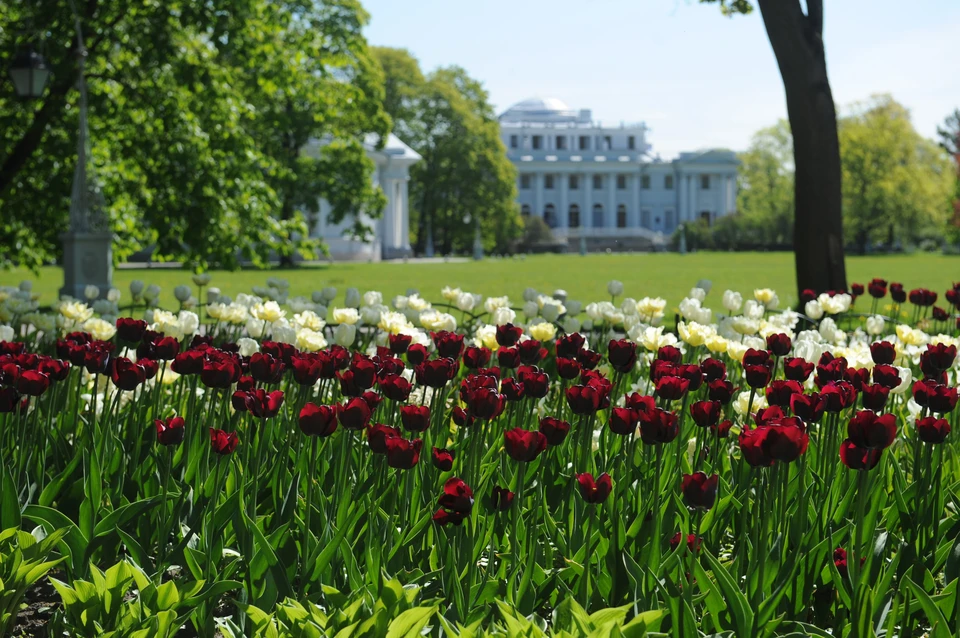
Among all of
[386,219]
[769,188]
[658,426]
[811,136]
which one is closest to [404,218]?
[386,219]

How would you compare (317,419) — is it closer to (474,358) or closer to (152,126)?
(474,358)

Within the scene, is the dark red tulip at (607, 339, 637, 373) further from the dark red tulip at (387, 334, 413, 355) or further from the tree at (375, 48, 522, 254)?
the tree at (375, 48, 522, 254)

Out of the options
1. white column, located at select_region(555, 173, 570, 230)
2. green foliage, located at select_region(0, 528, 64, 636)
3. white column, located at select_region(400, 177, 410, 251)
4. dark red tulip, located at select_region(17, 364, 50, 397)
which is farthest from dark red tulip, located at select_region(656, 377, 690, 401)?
white column, located at select_region(555, 173, 570, 230)

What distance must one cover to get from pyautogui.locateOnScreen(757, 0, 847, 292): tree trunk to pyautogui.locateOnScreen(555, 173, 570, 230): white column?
9092 centimetres

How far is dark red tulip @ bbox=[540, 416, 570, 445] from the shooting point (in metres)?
2.27

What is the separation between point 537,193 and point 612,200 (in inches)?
304

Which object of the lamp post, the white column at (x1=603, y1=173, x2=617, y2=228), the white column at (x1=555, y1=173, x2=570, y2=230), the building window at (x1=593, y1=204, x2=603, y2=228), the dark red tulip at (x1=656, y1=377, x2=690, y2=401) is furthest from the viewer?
the building window at (x1=593, y1=204, x2=603, y2=228)

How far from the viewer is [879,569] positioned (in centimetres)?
231

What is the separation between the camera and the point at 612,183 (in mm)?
100562

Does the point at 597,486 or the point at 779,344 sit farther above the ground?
the point at 779,344

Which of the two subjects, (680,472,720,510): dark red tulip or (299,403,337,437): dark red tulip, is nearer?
(680,472,720,510): dark red tulip

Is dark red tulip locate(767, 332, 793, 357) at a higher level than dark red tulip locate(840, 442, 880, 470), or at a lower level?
higher

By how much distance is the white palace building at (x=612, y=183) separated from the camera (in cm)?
9900

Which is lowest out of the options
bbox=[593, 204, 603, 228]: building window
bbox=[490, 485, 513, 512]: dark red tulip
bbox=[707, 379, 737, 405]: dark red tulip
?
bbox=[490, 485, 513, 512]: dark red tulip
